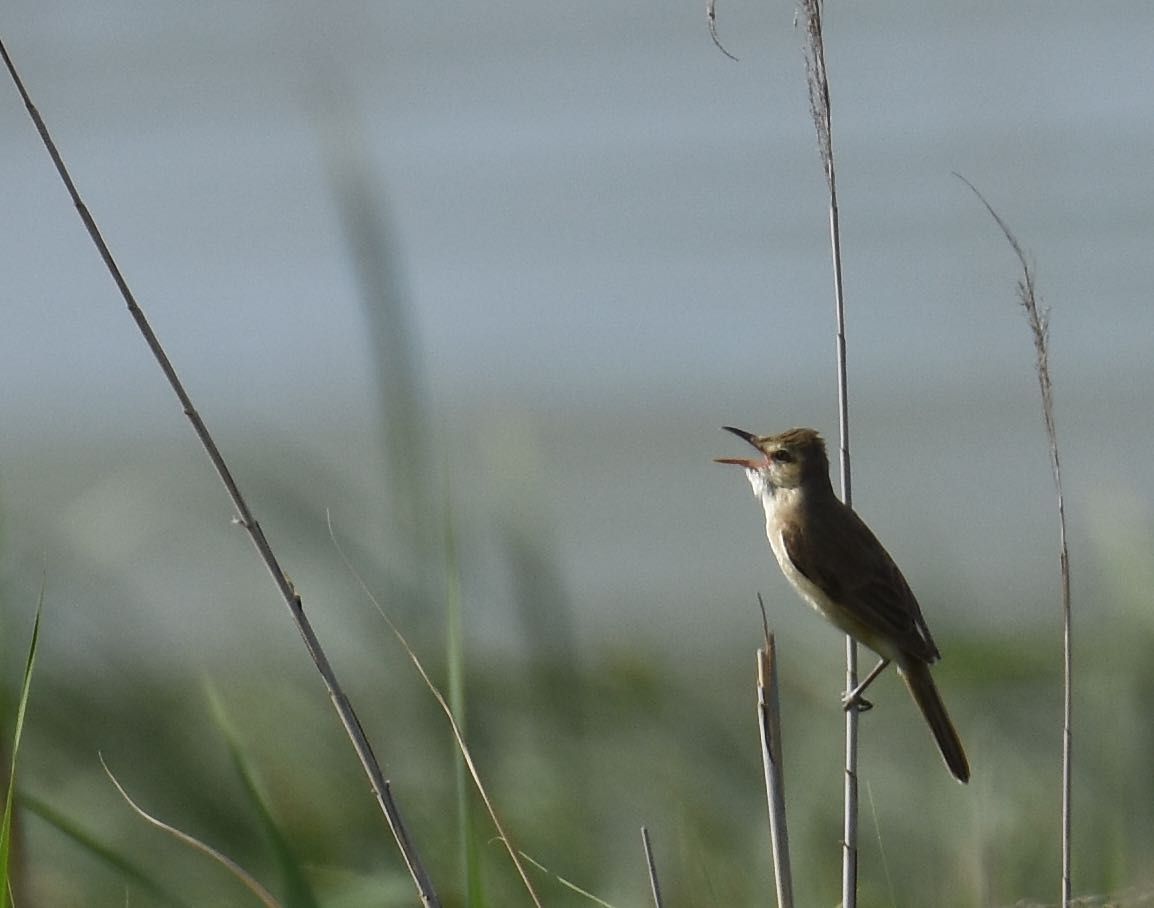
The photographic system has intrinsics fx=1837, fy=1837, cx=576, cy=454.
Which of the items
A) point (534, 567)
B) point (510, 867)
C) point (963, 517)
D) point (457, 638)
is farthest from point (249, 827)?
point (963, 517)

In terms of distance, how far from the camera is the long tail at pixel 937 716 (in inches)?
119

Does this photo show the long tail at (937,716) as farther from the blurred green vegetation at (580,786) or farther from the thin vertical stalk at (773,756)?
the thin vertical stalk at (773,756)

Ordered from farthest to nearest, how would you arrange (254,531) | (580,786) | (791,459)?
(580,786)
(791,459)
(254,531)

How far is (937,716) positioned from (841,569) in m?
0.33

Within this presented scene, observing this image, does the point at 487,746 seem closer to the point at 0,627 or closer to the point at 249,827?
the point at 249,827

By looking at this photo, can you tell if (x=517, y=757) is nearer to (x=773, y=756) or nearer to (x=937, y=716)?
(x=937, y=716)

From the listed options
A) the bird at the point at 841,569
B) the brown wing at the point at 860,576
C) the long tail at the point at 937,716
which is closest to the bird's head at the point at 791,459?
the bird at the point at 841,569

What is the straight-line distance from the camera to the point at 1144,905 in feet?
7.60

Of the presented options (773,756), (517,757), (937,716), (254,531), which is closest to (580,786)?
(517,757)

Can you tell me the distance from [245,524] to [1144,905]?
4.01ft

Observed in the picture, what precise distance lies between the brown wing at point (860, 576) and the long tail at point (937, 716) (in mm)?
54

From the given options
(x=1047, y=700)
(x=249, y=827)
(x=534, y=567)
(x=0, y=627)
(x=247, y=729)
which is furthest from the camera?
(x=1047, y=700)

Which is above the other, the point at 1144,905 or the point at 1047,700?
the point at 1144,905

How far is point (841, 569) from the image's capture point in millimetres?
3326
